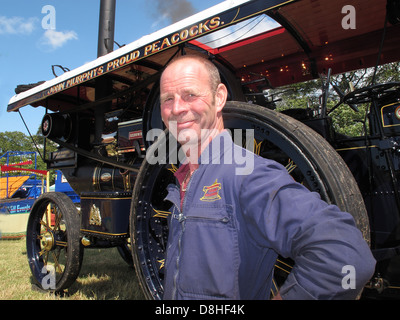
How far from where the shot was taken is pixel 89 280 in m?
3.90

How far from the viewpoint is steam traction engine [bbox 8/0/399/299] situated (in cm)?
163

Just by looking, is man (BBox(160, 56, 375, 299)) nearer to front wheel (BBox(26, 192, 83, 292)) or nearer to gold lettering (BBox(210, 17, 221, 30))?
gold lettering (BBox(210, 17, 221, 30))

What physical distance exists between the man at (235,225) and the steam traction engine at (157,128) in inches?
22.8

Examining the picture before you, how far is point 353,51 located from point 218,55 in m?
1.39

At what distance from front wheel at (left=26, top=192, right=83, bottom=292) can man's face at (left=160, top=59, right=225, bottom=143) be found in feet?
8.08

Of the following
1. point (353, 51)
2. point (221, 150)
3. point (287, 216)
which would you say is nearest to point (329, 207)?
point (287, 216)

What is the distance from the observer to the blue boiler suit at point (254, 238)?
0.77 meters

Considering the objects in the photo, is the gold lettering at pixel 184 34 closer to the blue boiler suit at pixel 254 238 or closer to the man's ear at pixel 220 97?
the man's ear at pixel 220 97

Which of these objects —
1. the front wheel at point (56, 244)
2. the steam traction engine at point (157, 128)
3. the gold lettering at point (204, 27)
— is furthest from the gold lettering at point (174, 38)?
the front wheel at point (56, 244)

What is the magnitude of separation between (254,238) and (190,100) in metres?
0.59

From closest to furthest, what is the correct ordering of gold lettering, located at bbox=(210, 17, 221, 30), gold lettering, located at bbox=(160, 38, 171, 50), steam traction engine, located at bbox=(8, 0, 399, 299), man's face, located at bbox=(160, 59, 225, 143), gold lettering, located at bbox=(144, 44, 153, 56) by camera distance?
man's face, located at bbox=(160, 59, 225, 143), steam traction engine, located at bbox=(8, 0, 399, 299), gold lettering, located at bbox=(210, 17, 221, 30), gold lettering, located at bbox=(160, 38, 171, 50), gold lettering, located at bbox=(144, 44, 153, 56)
